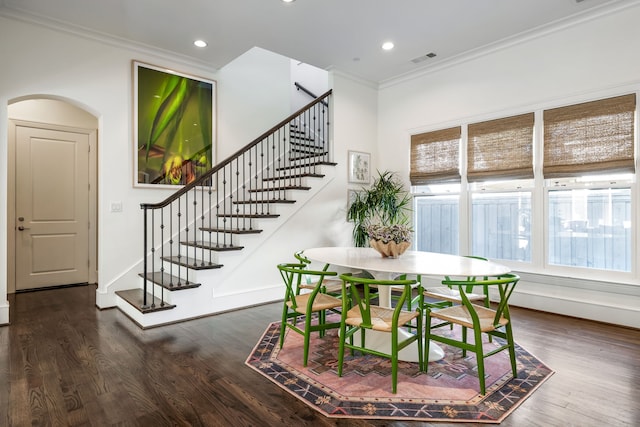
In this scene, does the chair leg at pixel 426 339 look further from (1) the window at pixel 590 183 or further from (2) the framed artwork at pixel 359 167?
(2) the framed artwork at pixel 359 167

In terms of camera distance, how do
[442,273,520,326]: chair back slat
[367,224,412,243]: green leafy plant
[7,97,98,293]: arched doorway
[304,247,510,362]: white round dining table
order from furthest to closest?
[7,97,98,293]: arched doorway → [367,224,412,243]: green leafy plant → [304,247,510,362]: white round dining table → [442,273,520,326]: chair back slat

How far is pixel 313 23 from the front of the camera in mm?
4172

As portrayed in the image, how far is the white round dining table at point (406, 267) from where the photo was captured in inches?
101

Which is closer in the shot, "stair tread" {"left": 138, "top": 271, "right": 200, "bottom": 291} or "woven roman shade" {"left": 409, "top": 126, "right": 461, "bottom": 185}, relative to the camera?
"stair tread" {"left": 138, "top": 271, "right": 200, "bottom": 291}

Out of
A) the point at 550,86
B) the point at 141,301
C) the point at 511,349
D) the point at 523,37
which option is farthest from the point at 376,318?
the point at 523,37

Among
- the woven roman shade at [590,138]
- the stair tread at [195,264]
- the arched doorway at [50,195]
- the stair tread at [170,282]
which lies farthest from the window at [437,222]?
the arched doorway at [50,195]

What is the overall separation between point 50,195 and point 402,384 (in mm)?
5600

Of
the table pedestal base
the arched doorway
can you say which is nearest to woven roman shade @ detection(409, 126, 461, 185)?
the table pedestal base

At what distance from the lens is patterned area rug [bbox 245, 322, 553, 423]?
2.18 meters

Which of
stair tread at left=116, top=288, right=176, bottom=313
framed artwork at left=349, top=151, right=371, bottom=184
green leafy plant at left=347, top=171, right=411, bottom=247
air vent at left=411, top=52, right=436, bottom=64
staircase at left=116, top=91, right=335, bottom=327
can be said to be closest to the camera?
stair tread at left=116, top=288, right=176, bottom=313

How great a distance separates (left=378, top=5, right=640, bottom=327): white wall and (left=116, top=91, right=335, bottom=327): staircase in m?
1.63

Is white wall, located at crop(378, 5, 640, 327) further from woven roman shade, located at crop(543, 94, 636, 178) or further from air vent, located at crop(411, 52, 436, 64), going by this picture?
air vent, located at crop(411, 52, 436, 64)

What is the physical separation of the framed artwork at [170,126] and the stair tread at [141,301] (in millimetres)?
1327

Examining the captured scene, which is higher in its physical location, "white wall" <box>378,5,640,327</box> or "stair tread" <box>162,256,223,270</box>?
"white wall" <box>378,5,640,327</box>
